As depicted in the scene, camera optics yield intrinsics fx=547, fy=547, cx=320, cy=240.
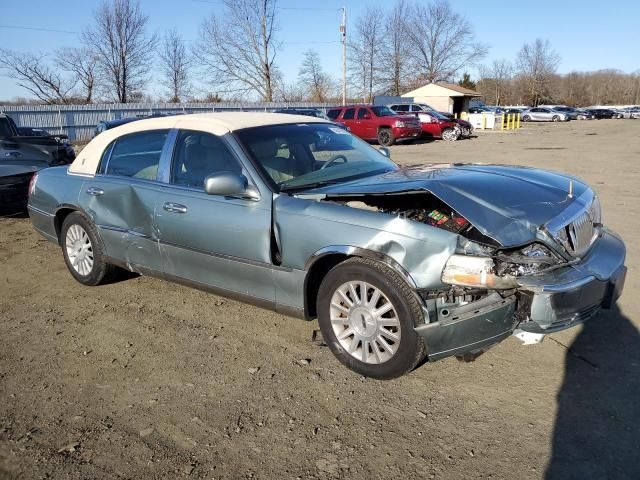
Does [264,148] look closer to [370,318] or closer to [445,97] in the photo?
[370,318]

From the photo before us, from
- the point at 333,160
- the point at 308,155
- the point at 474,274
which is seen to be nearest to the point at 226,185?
the point at 308,155

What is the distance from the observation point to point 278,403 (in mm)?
3236

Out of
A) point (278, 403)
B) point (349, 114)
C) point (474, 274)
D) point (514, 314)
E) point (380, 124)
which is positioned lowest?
point (278, 403)

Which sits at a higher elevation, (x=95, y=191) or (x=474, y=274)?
(x=95, y=191)

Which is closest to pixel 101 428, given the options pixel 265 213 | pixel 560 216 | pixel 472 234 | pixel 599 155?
pixel 265 213

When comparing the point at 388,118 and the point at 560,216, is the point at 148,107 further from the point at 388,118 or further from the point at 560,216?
the point at 560,216

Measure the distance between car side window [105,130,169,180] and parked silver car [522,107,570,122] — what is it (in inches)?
2175

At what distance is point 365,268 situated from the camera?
10.8ft

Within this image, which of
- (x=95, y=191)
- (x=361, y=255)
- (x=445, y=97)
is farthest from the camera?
(x=445, y=97)

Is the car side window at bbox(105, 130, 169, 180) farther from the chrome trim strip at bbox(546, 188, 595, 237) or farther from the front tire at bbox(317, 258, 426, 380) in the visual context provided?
the chrome trim strip at bbox(546, 188, 595, 237)

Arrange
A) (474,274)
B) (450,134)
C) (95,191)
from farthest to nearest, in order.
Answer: (450,134), (95,191), (474,274)

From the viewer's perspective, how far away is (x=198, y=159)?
429cm

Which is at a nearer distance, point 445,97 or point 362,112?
point 362,112

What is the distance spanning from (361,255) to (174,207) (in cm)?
171
